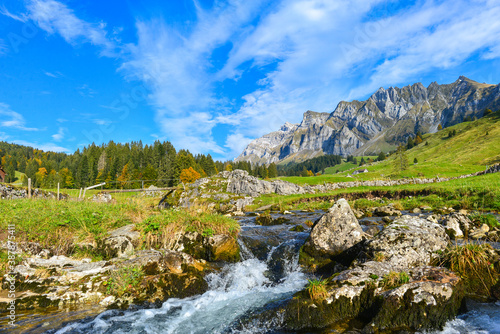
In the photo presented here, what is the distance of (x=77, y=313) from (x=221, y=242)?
19.8 feet

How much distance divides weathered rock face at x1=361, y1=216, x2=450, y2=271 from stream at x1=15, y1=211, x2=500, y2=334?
2.00m

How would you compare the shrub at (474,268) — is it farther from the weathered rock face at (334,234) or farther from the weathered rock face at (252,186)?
the weathered rock face at (252,186)

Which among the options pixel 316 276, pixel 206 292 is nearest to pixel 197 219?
pixel 206 292

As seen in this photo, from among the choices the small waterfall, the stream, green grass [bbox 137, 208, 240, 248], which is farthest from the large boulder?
green grass [bbox 137, 208, 240, 248]

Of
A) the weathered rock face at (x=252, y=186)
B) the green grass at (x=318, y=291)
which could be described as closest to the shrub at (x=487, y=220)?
the green grass at (x=318, y=291)

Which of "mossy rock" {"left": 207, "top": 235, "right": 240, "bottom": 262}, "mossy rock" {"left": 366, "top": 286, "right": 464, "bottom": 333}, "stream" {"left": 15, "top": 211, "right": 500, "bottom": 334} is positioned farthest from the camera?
"mossy rock" {"left": 207, "top": 235, "right": 240, "bottom": 262}

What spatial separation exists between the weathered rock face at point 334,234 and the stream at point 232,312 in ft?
4.63

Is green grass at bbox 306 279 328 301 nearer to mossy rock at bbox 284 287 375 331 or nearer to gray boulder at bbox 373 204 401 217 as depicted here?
mossy rock at bbox 284 287 375 331

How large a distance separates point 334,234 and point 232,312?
6.56 meters

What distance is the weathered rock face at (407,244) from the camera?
8.56 metres

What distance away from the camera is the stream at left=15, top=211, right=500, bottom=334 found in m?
6.30

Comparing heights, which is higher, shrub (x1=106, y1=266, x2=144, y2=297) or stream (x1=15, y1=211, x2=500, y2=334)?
shrub (x1=106, y1=266, x2=144, y2=297)

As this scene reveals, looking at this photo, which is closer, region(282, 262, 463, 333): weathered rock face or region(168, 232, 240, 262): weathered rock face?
region(282, 262, 463, 333): weathered rock face

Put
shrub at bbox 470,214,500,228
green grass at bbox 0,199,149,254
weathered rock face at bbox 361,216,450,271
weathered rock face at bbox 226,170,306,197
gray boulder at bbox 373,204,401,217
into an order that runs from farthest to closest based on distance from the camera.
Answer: weathered rock face at bbox 226,170,306,197 < gray boulder at bbox 373,204,401,217 < shrub at bbox 470,214,500,228 < green grass at bbox 0,199,149,254 < weathered rock face at bbox 361,216,450,271
